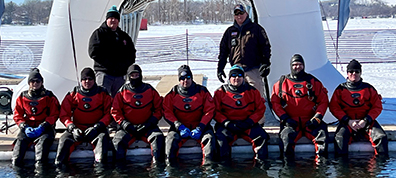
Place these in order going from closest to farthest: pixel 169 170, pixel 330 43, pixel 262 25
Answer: pixel 169 170
pixel 262 25
pixel 330 43

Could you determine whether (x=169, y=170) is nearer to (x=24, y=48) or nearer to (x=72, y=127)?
(x=72, y=127)

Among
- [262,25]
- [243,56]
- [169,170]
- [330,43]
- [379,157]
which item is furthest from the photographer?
[330,43]

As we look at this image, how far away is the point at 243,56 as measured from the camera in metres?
5.81

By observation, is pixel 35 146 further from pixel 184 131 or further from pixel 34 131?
pixel 184 131

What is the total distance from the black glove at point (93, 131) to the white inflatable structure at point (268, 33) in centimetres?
129

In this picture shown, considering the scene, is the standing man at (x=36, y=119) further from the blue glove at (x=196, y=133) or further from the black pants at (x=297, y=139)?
the black pants at (x=297, y=139)

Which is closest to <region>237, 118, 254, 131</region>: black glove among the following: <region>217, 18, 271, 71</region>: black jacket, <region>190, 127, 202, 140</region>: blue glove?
<region>190, 127, 202, 140</region>: blue glove

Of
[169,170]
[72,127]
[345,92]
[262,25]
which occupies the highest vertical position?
[262,25]

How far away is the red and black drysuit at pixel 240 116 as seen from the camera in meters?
5.25

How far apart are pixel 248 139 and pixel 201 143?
1.71ft

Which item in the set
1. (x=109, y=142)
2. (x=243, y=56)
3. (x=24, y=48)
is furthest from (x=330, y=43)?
(x=109, y=142)

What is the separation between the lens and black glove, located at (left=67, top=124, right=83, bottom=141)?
5.17 metres

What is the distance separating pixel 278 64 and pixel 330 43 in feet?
40.7

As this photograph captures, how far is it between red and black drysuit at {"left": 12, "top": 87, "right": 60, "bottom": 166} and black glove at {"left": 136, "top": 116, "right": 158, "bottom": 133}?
3.00 feet
